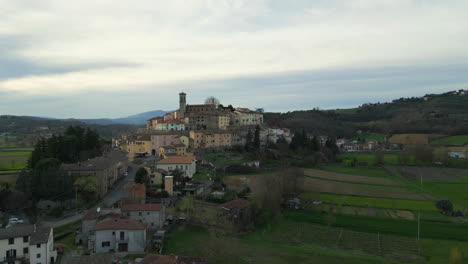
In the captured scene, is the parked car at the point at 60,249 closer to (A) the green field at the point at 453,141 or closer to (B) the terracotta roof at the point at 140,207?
(B) the terracotta roof at the point at 140,207

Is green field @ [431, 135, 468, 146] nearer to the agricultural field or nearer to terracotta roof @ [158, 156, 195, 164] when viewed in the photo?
terracotta roof @ [158, 156, 195, 164]

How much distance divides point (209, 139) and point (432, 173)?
36587 mm

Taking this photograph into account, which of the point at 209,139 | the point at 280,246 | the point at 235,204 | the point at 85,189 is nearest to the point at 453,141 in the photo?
the point at 209,139

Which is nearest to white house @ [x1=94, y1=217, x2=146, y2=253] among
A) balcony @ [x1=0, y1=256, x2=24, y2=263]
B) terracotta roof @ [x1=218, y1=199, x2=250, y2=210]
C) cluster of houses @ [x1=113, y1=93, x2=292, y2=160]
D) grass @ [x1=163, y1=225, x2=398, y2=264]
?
grass @ [x1=163, y1=225, x2=398, y2=264]

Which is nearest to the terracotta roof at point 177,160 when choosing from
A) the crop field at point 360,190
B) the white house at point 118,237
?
the crop field at point 360,190

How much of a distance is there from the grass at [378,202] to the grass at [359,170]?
15.0 meters

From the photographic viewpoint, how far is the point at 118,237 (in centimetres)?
2627

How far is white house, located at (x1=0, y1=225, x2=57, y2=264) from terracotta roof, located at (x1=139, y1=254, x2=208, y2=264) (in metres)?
6.97

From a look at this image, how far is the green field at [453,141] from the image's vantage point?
3177 inches

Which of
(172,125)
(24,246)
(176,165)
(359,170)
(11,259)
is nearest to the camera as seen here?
(11,259)

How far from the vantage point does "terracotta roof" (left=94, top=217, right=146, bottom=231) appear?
85.9 feet

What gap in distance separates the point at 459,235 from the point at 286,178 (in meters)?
17.2

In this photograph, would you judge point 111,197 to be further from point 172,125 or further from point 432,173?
point 432,173

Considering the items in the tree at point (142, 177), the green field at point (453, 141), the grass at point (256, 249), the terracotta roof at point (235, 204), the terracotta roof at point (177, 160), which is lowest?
the grass at point (256, 249)
